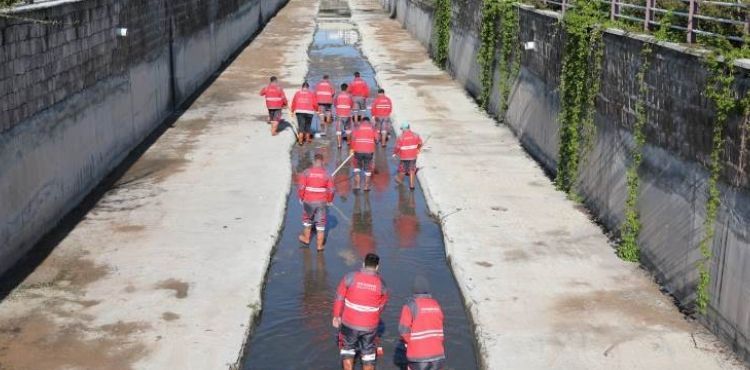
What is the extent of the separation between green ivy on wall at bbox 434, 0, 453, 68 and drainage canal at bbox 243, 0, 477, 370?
16.2 meters

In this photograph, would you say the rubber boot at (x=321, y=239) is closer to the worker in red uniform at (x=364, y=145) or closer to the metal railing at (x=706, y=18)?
the worker in red uniform at (x=364, y=145)

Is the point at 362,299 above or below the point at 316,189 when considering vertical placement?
below

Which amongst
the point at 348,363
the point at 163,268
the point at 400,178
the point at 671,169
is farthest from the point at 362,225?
the point at 348,363

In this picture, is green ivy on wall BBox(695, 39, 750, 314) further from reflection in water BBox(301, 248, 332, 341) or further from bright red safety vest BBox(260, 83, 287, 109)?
bright red safety vest BBox(260, 83, 287, 109)

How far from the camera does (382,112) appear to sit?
74.1 ft

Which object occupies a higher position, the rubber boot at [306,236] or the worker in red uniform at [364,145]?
the worker in red uniform at [364,145]

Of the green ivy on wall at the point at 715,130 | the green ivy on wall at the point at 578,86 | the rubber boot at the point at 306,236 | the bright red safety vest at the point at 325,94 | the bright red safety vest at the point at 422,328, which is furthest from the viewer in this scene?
the bright red safety vest at the point at 325,94

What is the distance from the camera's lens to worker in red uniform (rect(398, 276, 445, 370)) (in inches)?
373

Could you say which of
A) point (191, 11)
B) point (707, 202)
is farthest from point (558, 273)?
point (191, 11)

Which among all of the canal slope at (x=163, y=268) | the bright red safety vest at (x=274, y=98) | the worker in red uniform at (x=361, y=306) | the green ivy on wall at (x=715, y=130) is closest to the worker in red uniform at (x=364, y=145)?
the canal slope at (x=163, y=268)

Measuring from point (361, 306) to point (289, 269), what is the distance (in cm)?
472

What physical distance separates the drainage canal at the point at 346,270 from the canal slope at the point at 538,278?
0.36 metres

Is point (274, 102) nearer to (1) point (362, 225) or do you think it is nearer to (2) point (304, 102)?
(2) point (304, 102)

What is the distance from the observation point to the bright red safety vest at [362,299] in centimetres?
1006
